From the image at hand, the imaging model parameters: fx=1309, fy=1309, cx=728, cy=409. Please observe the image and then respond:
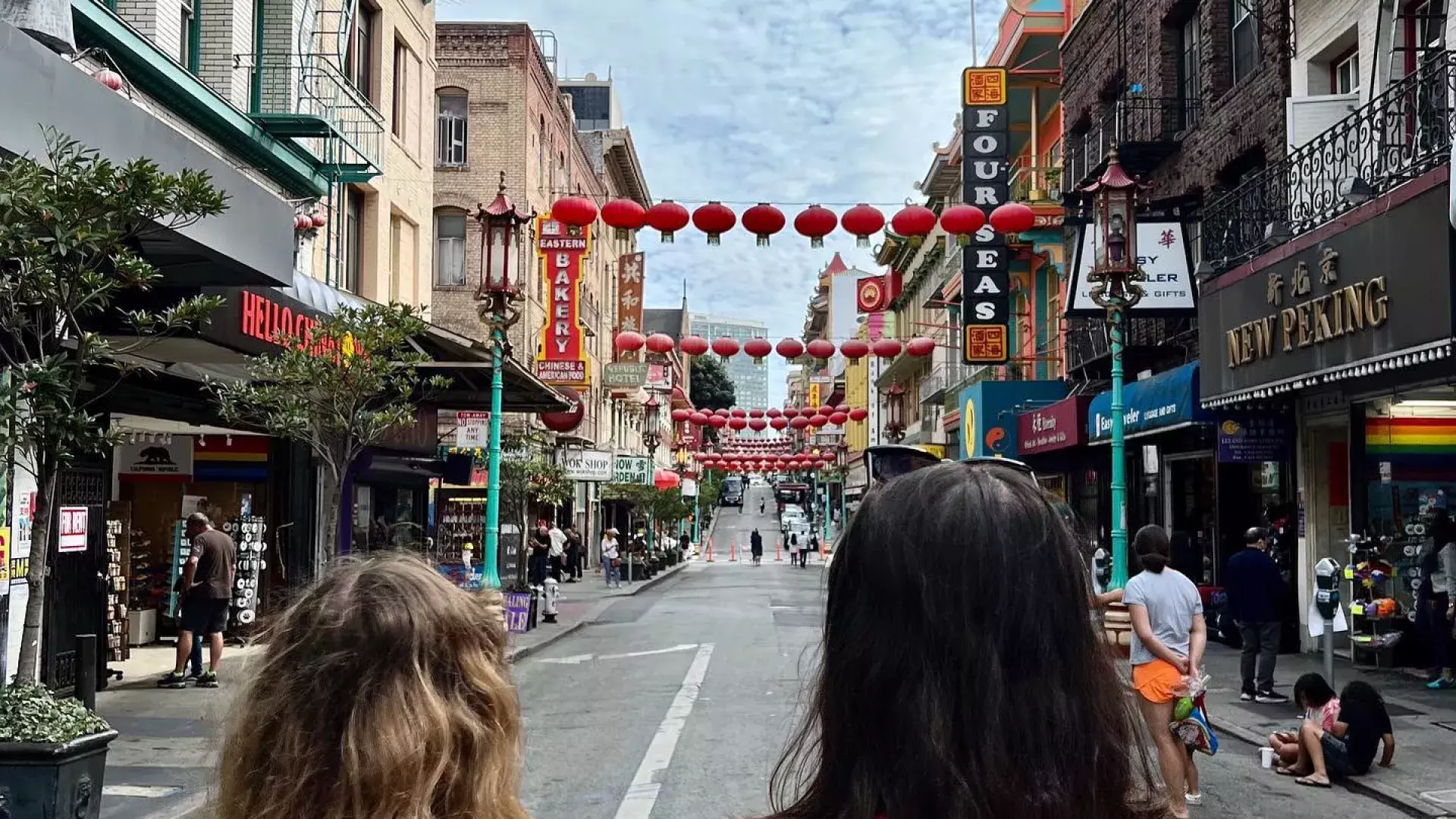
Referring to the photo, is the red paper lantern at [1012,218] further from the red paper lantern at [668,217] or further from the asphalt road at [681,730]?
the asphalt road at [681,730]

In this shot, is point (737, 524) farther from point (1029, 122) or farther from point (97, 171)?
point (97, 171)

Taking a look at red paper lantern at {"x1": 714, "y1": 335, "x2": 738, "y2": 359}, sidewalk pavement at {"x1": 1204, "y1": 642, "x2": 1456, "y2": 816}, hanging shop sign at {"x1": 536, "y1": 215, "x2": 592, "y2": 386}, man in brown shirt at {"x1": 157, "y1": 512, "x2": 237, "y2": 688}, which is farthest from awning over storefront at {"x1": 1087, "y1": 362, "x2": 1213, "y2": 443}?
hanging shop sign at {"x1": 536, "y1": 215, "x2": 592, "y2": 386}

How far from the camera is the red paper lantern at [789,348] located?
32.0 m

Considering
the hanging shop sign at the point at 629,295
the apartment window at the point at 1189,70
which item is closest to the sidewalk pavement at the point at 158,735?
the apartment window at the point at 1189,70

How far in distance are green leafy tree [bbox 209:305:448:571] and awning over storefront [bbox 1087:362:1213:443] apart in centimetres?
1102

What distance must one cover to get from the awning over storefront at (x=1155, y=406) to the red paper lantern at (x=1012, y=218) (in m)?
3.08

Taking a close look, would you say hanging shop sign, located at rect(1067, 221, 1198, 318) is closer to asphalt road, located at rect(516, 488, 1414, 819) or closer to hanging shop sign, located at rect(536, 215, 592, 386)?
asphalt road, located at rect(516, 488, 1414, 819)

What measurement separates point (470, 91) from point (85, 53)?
26611 mm

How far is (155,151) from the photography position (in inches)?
379

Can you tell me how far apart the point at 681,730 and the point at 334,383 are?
187 inches

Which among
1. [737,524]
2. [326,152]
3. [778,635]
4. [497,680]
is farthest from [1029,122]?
[737,524]

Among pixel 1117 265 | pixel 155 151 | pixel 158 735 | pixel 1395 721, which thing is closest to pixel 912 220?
pixel 1117 265

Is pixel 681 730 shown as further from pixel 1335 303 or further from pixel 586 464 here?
pixel 586 464

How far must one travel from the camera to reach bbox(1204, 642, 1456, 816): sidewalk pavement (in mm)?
9344
